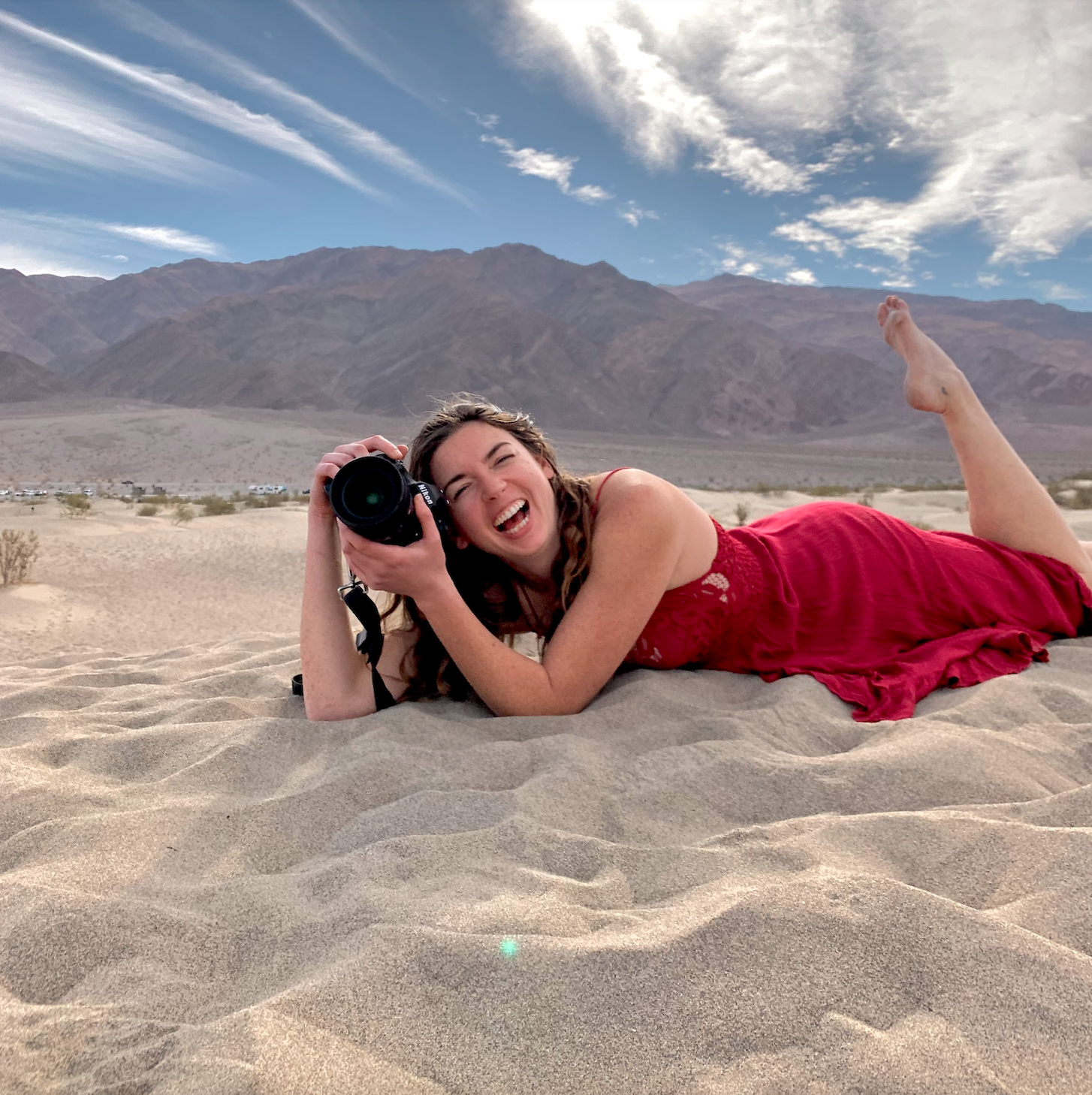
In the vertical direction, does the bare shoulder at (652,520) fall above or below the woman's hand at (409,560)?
above

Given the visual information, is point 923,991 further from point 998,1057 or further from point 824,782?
point 824,782

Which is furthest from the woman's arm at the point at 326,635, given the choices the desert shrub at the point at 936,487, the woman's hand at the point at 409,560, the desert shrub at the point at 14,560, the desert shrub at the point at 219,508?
the desert shrub at the point at 936,487

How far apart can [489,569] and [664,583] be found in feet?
2.05

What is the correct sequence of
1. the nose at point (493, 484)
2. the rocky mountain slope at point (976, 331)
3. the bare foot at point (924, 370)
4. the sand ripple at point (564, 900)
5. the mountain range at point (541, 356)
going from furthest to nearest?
the rocky mountain slope at point (976, 331)
the mountain range at point (541, 356)
the bare foot at point (924, 370)
the nose at point (493, 484)
the sand ripple at point (564, 900)

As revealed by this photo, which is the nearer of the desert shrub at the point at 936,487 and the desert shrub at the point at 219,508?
the desert shrub at the point at 219,508

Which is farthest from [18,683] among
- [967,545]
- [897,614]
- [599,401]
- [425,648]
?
[599,401]

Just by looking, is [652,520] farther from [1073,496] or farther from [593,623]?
[1073,496]

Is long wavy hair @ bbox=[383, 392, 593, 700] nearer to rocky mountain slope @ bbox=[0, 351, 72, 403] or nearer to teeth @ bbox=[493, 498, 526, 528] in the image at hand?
teeth @ bbox=[493, 498, 526, 528]

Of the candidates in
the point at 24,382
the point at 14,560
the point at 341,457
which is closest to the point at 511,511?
the point at 341,457

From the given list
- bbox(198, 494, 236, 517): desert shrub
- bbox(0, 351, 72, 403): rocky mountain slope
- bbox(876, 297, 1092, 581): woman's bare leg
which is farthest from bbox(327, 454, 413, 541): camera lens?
bbox(0, 351, 72, 403): rocky mountain slope

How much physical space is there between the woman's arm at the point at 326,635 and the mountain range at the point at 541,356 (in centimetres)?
4510

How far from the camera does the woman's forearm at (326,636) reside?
2.54 m

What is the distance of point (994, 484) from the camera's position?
3.17 metres

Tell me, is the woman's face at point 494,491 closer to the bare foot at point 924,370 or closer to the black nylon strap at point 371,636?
the black nylon strap at point 371,636
